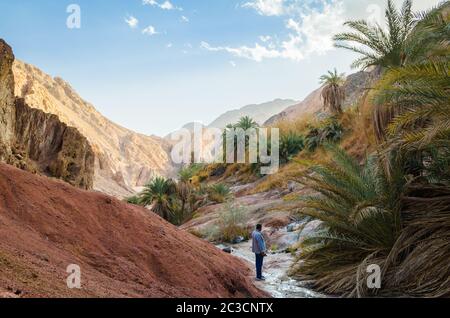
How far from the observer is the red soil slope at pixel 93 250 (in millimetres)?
5366

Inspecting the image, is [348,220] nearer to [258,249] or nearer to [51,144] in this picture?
[258,249]

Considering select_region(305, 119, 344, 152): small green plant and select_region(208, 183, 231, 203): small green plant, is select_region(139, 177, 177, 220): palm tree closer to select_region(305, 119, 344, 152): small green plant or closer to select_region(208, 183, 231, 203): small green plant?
select_region(208, 183, 231, 203): small green plant

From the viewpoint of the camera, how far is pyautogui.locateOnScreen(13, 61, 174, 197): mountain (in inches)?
2781

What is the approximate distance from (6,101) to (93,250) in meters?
6.46

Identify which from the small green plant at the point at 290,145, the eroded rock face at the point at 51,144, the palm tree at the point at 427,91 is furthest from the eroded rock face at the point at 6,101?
the small green plant at the point at 290,145

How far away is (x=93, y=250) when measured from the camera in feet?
23.7

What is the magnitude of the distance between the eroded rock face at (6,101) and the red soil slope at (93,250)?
136 inches

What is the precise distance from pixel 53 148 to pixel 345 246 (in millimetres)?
9798

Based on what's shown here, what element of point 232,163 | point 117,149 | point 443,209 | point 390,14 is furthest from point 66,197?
point 117,149

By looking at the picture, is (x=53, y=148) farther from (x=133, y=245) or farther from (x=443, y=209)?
(x=443, y=209)

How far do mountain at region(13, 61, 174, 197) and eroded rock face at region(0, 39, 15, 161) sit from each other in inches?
2093

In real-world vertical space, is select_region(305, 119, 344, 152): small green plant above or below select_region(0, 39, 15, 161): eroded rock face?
above

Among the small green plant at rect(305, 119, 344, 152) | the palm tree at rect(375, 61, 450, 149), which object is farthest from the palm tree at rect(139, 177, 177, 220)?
the palm tree at rect(375, 61, 450, 149)

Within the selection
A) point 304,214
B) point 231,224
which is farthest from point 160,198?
point 304,214
